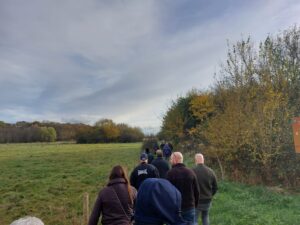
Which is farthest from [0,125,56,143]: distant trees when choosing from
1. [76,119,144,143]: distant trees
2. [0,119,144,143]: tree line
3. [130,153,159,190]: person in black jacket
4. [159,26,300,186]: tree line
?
[130,153,159,190]: person in black jacket

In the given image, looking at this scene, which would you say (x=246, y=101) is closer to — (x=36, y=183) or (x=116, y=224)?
(x=116, y=224)

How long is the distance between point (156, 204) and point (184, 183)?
189 centimetres

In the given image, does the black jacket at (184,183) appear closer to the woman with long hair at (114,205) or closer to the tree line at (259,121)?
the woman with long hair at (114,205)

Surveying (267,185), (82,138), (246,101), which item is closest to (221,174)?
(267,185)

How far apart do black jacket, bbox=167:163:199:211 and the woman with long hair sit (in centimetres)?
150

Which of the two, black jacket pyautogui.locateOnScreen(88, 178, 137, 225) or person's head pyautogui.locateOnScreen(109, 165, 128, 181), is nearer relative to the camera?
black jacket pyautogui.locateOnScreen(88, 178, 137, 225)

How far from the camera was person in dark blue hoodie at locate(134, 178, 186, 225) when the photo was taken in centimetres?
428

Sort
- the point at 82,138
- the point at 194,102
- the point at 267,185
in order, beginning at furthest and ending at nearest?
the point at 82,138
the point at 194,102
the point at 267,185

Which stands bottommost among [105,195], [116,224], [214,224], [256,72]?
[214,224]

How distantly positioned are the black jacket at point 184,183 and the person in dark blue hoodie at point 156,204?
1660mm

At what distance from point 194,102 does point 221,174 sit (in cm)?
1421

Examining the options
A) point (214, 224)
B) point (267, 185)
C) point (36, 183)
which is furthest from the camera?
point (36, 183)

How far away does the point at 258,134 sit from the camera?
14539 mm

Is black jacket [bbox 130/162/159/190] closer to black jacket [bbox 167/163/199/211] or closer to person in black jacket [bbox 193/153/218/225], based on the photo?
person in black jacket [bbox 193/153/218/225]
